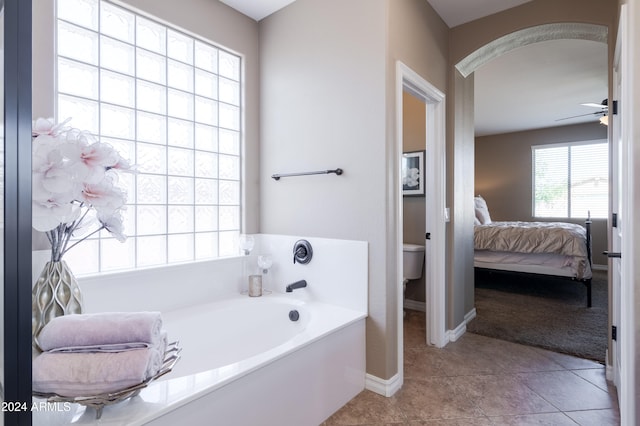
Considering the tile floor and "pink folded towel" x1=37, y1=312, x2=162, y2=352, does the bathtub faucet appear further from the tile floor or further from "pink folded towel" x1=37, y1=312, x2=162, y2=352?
"pink folded towel" x1=37, y1=312, x2=162, y2=352

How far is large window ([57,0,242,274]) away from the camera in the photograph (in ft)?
5.96

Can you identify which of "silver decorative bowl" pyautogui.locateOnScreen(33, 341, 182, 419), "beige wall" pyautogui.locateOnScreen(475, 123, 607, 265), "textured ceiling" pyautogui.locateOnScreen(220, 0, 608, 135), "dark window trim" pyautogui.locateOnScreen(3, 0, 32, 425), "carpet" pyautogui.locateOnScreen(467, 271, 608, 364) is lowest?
"carpet" pyautogui.locateOnScreen(467, 271, 608, 364)

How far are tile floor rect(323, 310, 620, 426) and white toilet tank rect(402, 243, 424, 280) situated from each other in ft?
2.92

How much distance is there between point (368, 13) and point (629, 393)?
88.5 inches

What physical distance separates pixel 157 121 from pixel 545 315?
3.91m

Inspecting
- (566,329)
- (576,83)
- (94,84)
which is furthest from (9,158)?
(576,83)

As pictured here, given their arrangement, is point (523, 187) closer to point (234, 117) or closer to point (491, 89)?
point (491, 89)

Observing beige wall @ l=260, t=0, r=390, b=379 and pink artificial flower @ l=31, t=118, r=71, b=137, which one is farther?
beige wall @ l=260, t=0, r=390, b=379

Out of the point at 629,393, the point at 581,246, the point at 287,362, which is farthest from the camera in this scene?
the point at 581,246

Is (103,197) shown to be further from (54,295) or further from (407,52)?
(407,52)

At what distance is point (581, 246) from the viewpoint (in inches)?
147

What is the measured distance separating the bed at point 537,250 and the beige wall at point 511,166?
9.16 feet

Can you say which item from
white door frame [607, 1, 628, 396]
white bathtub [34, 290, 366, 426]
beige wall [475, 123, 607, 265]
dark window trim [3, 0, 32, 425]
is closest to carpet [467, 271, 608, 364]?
white door frame [607, 1, 628, 396]

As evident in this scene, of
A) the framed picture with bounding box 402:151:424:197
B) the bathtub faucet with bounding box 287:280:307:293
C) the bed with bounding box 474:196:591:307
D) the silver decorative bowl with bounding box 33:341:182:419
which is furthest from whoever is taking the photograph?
the bed with bounding box 474:196:591:307
